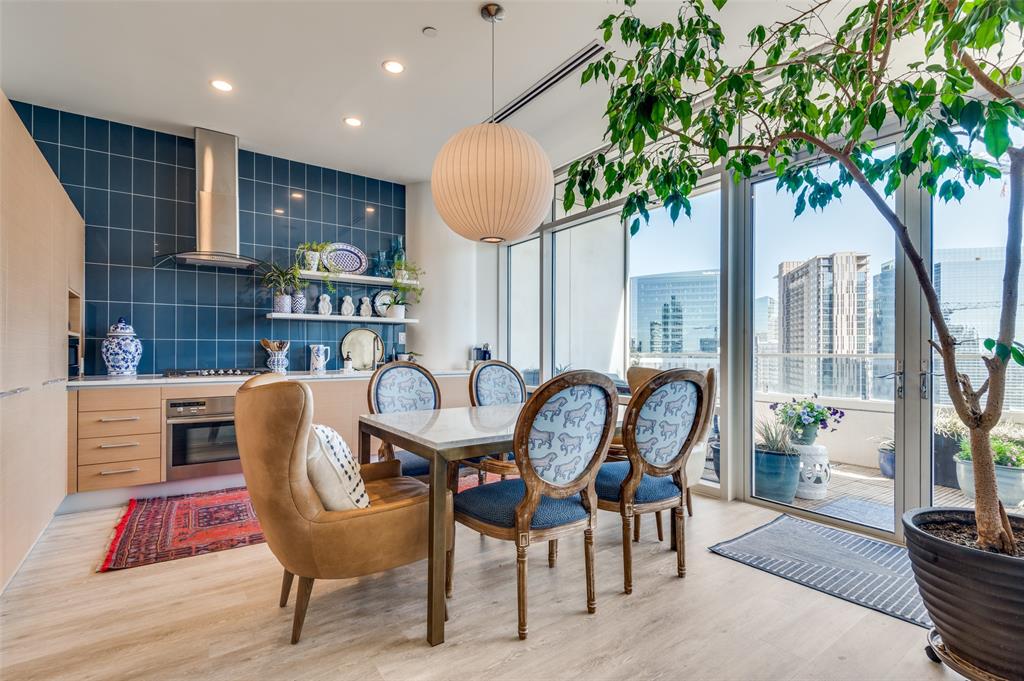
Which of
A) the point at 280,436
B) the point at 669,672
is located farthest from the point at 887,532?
the point at 280,436

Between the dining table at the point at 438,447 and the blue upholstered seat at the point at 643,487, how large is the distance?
0.50m

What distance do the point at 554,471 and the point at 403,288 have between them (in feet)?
11.3

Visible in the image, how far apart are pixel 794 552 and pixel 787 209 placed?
2043 mm

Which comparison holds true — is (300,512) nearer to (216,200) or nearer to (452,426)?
(452,426)

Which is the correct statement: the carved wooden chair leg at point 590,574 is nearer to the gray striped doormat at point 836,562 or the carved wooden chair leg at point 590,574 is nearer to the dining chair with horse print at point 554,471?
the dining chair with horse print at point 554,471

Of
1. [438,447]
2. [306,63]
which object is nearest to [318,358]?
[306,63]

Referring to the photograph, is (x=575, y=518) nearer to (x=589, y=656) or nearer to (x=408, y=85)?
(x=589, y=656)

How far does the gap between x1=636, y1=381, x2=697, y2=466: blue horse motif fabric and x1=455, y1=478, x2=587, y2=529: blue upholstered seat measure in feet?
1.25

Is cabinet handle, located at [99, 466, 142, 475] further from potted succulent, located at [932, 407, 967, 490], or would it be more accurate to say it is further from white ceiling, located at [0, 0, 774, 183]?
potted succulent, located at [932, 407, 967, 490]

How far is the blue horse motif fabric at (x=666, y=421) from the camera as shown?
2125 millimetres

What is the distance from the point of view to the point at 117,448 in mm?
3316

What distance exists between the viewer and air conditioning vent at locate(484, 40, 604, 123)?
2838 mm

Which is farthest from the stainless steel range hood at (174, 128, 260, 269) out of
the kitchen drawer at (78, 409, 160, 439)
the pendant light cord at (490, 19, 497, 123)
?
the pendant light cord at (490, 19, 497, 123)

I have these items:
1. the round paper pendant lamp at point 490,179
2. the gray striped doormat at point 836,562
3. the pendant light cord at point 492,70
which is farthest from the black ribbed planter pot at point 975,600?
the pendant light cord at point 492,70
